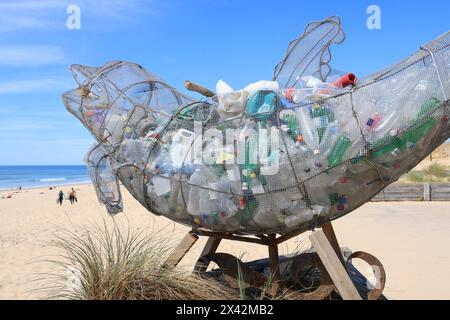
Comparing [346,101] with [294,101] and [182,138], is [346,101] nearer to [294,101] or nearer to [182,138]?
[294,101]

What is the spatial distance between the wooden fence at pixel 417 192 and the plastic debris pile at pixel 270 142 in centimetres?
1390

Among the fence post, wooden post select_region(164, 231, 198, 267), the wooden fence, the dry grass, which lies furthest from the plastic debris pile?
the fence post

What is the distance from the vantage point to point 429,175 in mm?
23656

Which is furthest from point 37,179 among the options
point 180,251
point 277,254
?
point 277,254

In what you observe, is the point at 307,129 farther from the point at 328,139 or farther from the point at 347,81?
the point at 347,81

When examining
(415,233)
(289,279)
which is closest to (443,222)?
(415,233)

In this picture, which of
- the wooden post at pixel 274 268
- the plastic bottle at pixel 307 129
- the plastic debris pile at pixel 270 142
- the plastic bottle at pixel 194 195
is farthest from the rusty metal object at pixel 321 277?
the plastic bottle at pixel 307 129

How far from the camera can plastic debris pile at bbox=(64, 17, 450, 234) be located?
3617 millimetres

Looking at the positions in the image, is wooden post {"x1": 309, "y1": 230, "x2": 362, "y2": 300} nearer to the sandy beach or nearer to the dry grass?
the dry grass

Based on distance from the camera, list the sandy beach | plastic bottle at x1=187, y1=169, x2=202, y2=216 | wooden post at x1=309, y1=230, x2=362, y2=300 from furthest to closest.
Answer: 1. the sandy beach
2. plastic bottle at x1=187, y1=169, x2=202, y2=216
3. wooden post at x1=309, y1=230, x2=362, y2=300

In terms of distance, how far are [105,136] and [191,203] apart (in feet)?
3.84

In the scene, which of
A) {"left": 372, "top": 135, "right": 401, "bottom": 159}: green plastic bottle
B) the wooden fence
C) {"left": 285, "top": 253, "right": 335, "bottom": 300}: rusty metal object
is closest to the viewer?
{"left": 372, "top": 135, "right": 401, "bottom": 159}: green plastic bottle

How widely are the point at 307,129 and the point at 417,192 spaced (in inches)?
591
